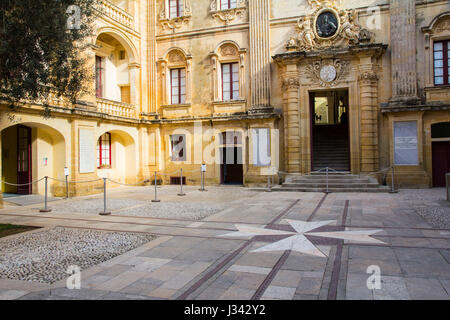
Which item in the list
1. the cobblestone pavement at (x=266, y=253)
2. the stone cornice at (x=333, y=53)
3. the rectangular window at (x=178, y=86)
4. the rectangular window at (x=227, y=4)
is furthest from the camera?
the rectangular window at (x=178, y=86)

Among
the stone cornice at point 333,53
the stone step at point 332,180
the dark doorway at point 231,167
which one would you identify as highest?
the stone cornice at point 333,53

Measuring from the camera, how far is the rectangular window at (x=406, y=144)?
1523cm

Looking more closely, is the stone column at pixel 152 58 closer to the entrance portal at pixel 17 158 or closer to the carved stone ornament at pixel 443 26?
the entrance portal at pixel 17 158

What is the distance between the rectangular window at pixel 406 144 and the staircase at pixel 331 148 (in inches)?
99.9

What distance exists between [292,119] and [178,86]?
6659mm

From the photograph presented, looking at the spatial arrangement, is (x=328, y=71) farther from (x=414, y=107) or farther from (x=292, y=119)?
(x=414, y=107)

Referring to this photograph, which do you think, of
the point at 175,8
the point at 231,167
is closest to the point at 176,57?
the point at 175,8

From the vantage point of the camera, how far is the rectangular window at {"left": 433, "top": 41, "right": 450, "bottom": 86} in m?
15.2

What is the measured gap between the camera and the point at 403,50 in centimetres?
1543

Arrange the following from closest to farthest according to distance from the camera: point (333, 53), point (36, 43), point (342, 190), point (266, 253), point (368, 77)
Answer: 1. point (266, 253)
2. point (36, 43)
3. point (342, 190)
4. point (368, 77)
5. point (333, 53)

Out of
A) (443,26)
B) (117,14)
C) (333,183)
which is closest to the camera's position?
(443,26)

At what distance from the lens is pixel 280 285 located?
4438 mm

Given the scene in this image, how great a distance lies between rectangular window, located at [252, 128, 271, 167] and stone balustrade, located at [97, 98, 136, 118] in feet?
21.2

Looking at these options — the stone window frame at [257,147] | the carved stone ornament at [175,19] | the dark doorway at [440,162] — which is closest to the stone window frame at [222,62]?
the stone window frame at [257,147]
